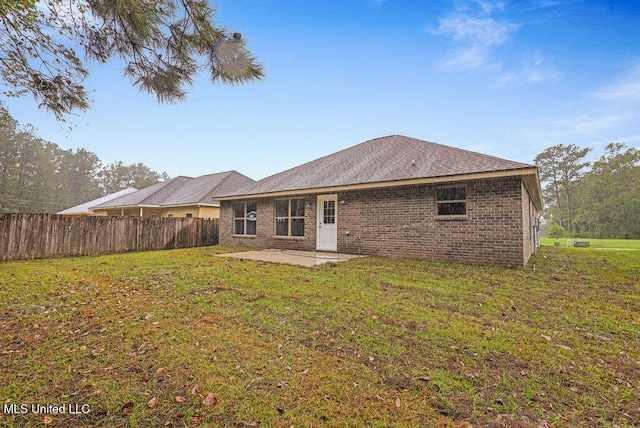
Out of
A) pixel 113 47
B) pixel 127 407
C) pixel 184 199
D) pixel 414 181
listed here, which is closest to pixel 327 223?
pixel 414 181

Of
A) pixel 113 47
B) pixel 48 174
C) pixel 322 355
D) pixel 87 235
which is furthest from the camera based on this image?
pixel 48 174

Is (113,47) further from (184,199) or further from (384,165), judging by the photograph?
(184,199)

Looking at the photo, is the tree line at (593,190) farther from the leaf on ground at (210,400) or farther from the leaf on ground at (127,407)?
the leaf on ground at (127,407)

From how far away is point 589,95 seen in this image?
15203 millimetres

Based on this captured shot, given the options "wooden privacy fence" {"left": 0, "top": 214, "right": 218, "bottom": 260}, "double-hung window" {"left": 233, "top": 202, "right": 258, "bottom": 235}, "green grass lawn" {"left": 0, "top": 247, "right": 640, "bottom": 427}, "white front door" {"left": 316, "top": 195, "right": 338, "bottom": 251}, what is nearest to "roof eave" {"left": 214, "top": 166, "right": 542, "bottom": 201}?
"white front door" {"left": 316, "top": 195, "right": 338, "bottom": 251}

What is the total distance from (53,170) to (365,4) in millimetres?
57899

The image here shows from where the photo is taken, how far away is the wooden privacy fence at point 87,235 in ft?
30.6

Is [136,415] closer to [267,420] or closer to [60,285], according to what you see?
[267,420]

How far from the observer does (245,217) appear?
13.7 meters

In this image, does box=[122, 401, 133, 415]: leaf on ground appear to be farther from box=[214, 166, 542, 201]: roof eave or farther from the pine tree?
box=[214, 166, 542, 201]: roof eave

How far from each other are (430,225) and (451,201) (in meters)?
0.93

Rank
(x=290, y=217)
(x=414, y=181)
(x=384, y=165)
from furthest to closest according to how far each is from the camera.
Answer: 1. (x=290, y=217)
2. (x=384, y=165)
3. (x=414, y=181)

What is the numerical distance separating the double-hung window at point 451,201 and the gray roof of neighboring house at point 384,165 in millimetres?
623

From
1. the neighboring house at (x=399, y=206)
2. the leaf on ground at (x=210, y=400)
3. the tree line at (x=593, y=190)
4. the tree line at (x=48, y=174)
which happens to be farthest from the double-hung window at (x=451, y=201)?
the tree line at (x=48, y=174)
